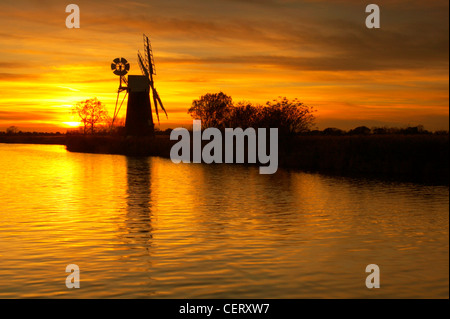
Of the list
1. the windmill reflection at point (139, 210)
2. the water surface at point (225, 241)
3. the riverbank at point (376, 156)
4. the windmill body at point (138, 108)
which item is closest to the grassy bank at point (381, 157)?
the riverbank at point (376, 156)

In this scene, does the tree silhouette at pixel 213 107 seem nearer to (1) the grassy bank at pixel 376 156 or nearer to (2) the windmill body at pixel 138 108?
(2) the windmill body at pixel 138 108

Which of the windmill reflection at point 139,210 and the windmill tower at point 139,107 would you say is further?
the windmill tower at point 139,107

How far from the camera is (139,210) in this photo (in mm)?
19906

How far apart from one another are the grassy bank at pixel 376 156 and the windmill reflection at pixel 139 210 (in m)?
10.7

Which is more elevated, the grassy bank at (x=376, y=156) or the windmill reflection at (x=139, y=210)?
the grassy bank at (x=376, y=156)

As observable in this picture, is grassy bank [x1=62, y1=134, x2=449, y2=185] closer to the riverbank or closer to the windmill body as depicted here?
the riverbank

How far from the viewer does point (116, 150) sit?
6350 cm

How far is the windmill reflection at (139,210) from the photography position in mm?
14469

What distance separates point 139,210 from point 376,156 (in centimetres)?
2036

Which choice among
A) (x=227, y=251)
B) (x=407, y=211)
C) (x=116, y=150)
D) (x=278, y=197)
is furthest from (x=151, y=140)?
(x=227, y=251)

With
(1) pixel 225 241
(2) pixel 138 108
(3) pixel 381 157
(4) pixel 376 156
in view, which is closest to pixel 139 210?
(1) pixel 225 241

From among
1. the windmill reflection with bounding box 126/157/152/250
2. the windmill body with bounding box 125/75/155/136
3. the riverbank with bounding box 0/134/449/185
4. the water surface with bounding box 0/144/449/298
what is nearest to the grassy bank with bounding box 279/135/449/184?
the riverbank with bounding box 0/134/449/185

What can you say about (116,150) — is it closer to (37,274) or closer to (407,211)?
(407,211)
